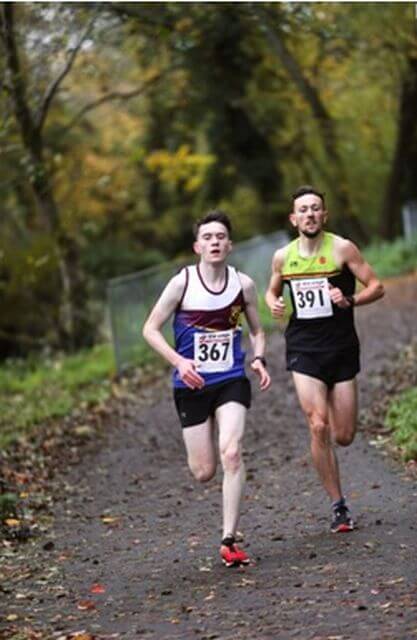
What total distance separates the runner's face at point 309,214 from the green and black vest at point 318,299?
0.47 ft

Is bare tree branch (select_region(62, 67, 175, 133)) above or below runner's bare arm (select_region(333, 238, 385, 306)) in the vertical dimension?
above

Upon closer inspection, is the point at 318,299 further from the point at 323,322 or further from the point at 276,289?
the point at 276,289

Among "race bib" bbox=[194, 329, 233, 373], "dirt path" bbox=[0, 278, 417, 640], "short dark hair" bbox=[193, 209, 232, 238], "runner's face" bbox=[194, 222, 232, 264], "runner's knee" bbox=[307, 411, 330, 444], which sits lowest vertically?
"dirt path" bbox=[0, 278, 417, 640]

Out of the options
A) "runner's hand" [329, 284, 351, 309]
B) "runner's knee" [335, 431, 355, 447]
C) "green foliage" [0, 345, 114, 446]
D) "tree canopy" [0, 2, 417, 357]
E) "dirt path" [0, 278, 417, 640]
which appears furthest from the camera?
"tree canopy" [0, 2, 417, 357]

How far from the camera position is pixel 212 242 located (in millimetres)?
8844

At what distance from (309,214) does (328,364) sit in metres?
0.99

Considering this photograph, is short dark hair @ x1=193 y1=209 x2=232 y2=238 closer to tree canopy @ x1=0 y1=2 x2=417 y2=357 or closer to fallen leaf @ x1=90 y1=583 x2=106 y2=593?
fallen leaf @ x1=90 y1=583 x2=106 y2=593

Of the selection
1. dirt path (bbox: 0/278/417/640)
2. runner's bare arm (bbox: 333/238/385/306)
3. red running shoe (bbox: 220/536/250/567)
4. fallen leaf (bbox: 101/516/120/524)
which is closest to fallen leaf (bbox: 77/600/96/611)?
dirt path (bbox: 0/278/417/640)

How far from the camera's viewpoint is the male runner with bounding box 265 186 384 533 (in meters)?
9.22

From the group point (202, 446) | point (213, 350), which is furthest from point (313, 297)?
point (202, 446)

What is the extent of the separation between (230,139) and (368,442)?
987 inches

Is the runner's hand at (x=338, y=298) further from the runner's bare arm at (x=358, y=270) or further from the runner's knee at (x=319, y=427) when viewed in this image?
the runner's knee at (x=319, y=427)

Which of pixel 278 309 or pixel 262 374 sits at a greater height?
pixel 278 309

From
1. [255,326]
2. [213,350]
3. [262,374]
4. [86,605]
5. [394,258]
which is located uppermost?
[394,258]
